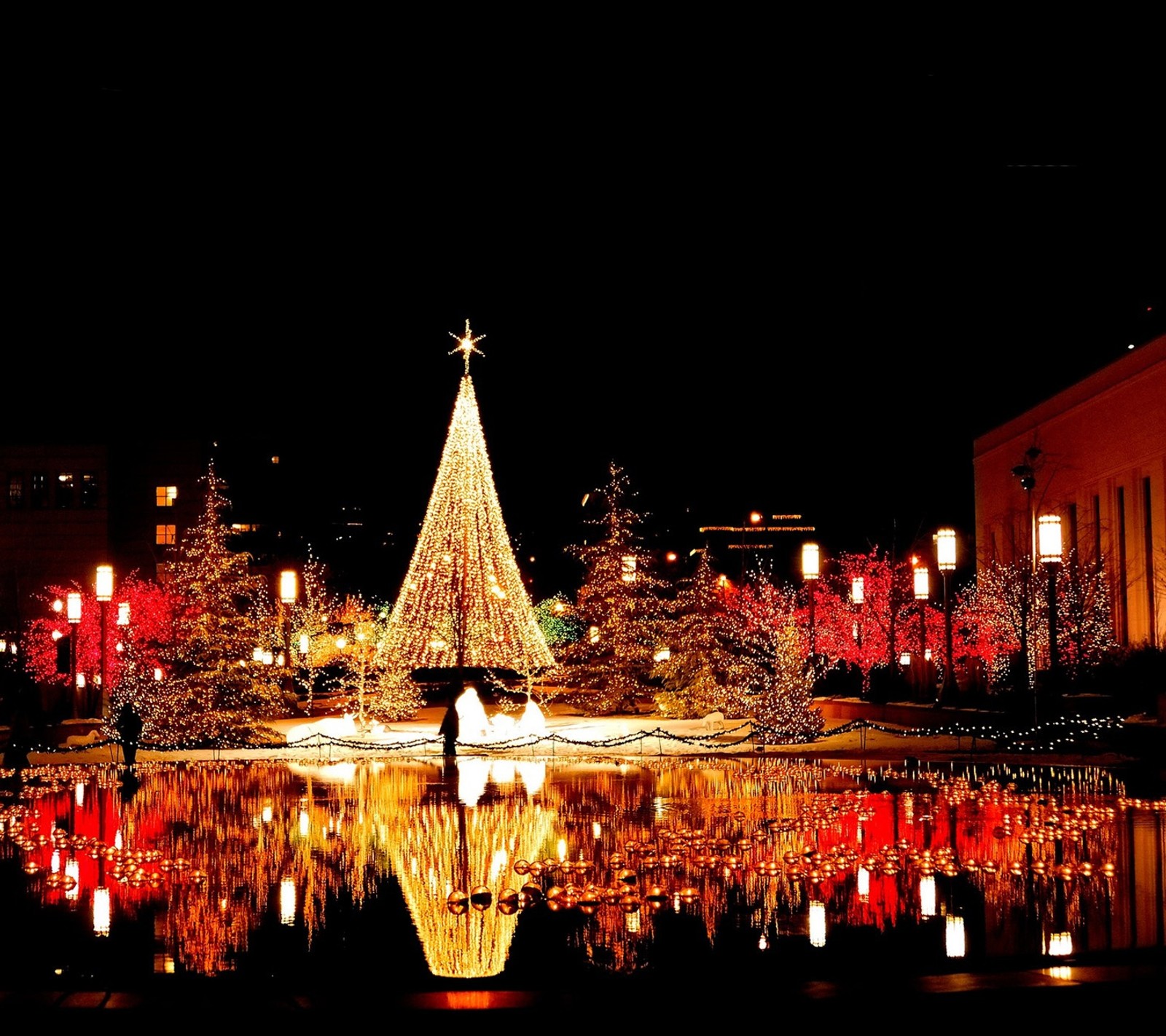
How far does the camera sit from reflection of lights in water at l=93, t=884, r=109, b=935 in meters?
11.4

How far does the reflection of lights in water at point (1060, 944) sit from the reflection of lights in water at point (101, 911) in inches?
270

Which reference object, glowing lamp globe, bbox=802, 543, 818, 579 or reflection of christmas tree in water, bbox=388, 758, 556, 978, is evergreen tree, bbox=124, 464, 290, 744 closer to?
→ reflection of christmas tree in water, bbox=388, 758, 556, 978

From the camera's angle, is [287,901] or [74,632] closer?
[287,901]

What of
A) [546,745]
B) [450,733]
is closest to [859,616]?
[546,745]

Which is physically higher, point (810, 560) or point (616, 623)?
point (810, 560)

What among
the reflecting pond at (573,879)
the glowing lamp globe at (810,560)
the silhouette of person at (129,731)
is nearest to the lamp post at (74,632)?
the silhouette of person at (129,731)

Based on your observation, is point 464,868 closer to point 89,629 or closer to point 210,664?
point 210,664

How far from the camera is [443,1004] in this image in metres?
8.73

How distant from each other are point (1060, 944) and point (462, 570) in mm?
27654

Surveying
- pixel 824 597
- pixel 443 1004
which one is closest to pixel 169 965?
pixel 443 1004

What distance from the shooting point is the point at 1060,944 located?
398 inches

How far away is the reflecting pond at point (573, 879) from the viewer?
1004 cm

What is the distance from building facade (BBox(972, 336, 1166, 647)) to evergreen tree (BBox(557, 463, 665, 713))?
1207 cm

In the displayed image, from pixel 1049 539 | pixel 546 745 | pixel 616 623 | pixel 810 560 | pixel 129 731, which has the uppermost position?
pixel 810 560
